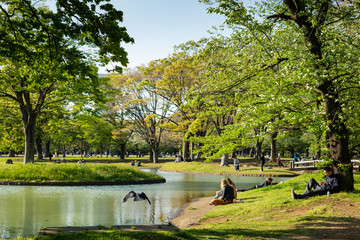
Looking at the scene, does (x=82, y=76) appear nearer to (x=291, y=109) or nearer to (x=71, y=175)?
(x=291, y=109)

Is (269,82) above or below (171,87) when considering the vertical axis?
below

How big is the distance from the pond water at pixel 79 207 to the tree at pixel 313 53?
20.2 feet

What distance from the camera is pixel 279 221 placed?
8.43 meters

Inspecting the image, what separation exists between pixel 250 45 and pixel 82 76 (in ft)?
20.2

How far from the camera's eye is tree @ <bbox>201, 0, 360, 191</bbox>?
29.8ft

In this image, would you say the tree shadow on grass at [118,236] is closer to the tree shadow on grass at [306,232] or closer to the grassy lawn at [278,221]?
the grassy lawn at [278,221]

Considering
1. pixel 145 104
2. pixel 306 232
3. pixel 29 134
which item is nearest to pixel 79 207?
pixel 306 232

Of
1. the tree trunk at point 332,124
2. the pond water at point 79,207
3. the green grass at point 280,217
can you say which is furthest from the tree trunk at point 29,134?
the tree trunk at point 332,124

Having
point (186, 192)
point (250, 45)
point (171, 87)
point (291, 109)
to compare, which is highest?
point (171, 87)

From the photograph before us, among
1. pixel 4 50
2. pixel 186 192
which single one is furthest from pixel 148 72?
pixel 4 50

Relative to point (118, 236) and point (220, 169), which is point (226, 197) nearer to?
point (118, 236)

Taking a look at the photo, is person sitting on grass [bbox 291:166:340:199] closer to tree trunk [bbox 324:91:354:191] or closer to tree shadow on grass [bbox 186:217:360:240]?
tree trunk [bbox 324:91:354:191]

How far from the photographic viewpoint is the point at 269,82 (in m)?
10.3

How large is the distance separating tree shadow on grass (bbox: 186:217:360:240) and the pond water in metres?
3.67
